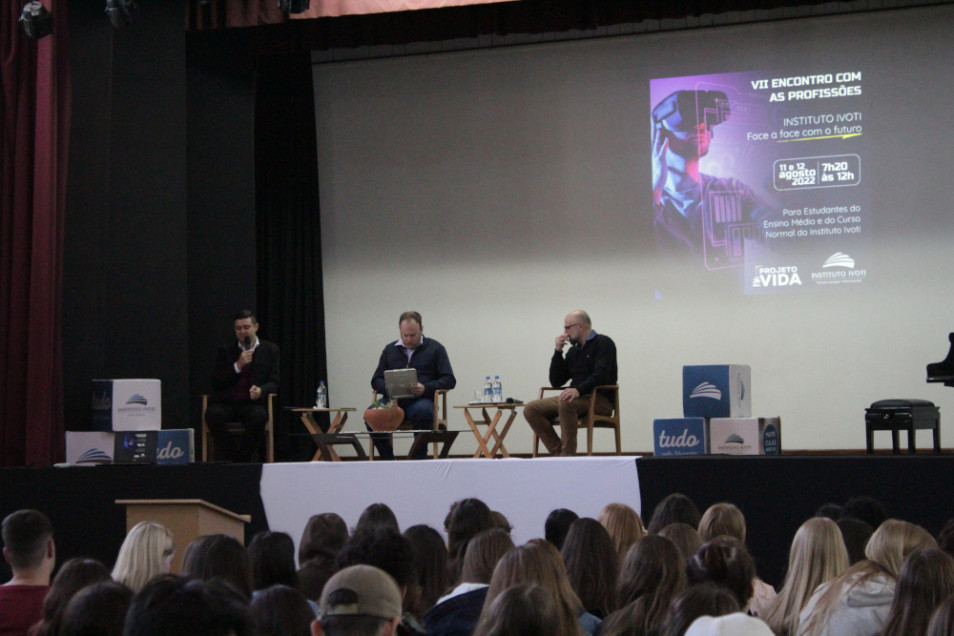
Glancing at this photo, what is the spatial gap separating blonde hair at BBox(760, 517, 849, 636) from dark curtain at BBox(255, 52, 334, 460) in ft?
21.3

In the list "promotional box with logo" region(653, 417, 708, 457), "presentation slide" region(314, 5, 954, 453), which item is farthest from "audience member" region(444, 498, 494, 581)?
"presentation slide" region(314, 5, 954, 453)

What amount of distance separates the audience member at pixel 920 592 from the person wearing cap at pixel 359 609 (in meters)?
1.02

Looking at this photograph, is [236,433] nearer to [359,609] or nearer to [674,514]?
[674,514]

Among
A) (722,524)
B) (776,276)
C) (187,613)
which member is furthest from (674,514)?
(776,276)

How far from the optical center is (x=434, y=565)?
9.78ft

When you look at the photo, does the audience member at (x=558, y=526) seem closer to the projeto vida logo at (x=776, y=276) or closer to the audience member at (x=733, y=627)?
the audience member at (x=733, y=627)

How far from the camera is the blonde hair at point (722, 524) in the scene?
351cm

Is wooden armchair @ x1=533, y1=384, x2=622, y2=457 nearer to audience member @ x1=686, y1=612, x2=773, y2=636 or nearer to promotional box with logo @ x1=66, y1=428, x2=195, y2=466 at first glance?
promotional box with logo @ x1=66, y1=428, x2=195, y2=466

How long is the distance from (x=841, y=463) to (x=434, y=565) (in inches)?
106

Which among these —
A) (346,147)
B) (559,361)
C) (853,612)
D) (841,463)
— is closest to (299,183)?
(346,147)

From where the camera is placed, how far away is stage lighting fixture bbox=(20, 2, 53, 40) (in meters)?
6.18

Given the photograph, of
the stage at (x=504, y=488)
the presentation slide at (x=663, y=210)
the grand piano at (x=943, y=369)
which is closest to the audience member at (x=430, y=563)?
the stage at (x=504, y=488)

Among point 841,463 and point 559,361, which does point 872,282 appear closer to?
point 559,361

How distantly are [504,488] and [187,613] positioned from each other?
432 cm
